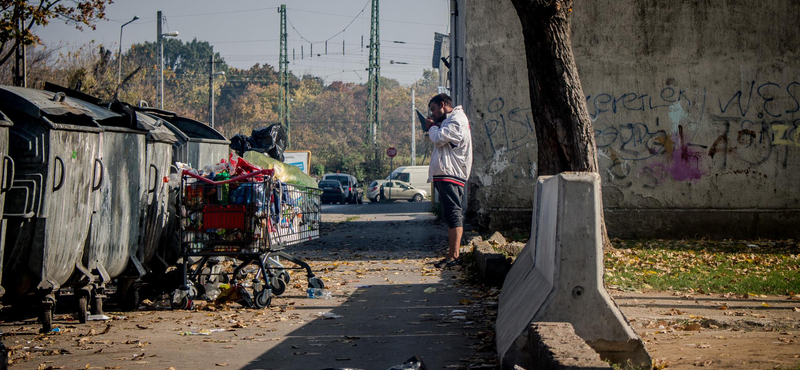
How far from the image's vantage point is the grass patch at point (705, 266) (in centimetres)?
763

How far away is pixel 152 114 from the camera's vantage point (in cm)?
884

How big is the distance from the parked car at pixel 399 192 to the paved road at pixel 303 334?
39.1m

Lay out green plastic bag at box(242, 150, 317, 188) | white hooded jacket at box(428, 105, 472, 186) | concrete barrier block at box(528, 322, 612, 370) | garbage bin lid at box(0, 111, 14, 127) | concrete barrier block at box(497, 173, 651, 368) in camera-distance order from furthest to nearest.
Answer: green plastic bag at box(242, 150, 317, 188) < white hooded jacket at box(428, 105, 472, 186) < garbage bin lid at box(0, 111, 14, 127) < concrete barrier block at box(497, 173, 651, 368) < concrete barrier block at box(528, 322, 612, 370)

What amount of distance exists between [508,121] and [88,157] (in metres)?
8.26

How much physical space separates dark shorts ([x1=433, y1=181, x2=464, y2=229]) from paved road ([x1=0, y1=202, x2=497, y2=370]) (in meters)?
0.84

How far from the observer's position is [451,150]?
9.99 meters

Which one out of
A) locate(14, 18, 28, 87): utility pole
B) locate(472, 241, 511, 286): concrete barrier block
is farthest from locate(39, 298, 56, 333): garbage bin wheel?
locate(14, 18, 28, 87): utility pole

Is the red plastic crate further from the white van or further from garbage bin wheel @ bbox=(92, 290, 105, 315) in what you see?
the white van

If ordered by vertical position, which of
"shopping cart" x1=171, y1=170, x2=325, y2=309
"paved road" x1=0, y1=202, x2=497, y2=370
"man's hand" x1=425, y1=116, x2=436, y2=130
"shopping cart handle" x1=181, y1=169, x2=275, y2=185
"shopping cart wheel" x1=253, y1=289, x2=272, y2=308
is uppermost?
"man's hand" x1=425, y1=116, x2=436, y2=130

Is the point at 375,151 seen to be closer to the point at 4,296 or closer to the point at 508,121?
the point at 508,121

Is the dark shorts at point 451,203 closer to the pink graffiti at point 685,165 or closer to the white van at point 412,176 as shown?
the pink graffiti at point 685,165

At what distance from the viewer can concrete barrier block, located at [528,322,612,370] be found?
339 centimetres

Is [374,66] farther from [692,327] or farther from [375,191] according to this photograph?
[692,327]

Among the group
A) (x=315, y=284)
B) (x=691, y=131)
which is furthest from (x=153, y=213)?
(x=691, y=131)
